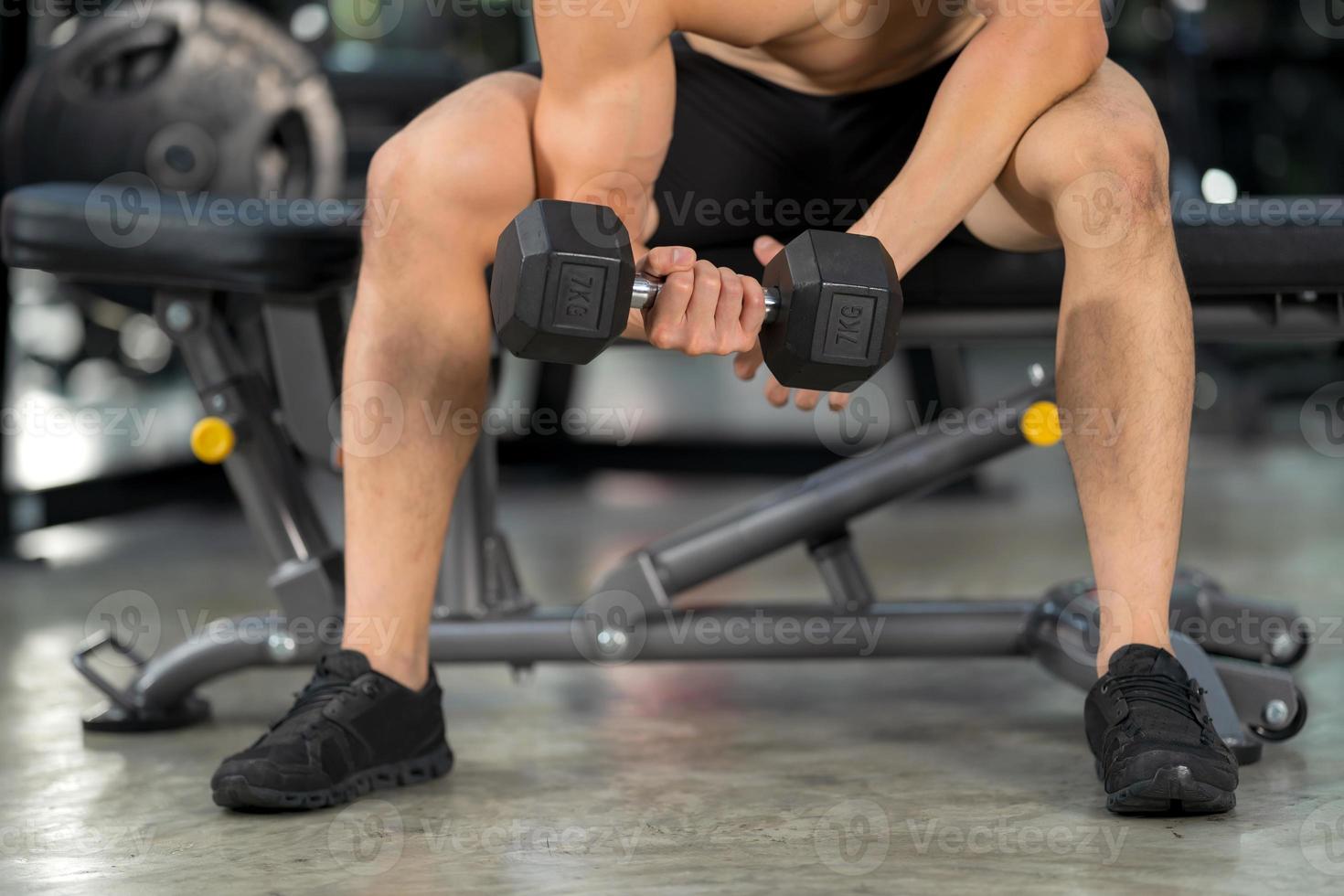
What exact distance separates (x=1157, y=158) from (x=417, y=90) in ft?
9.31

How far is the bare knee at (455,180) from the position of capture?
129 centimetres

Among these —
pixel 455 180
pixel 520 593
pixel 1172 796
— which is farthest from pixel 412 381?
pixel 1172 796

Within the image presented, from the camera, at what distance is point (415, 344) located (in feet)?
4.33

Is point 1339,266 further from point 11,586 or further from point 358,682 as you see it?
point 11,586

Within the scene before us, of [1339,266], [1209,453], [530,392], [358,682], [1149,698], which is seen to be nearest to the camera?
[1149,698]

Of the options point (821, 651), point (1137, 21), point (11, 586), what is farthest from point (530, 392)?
point (1137, 21)

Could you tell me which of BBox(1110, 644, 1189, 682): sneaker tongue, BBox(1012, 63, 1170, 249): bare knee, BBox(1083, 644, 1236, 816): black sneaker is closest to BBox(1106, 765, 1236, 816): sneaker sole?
BBox(1083, 644, 1236, 816): black sneaker

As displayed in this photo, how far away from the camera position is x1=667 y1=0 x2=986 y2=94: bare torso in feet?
4.08

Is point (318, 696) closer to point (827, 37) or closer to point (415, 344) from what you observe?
point (415, 344)

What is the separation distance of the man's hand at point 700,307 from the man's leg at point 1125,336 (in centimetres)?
32

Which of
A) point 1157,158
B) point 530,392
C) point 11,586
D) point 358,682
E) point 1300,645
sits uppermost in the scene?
point 1157,158

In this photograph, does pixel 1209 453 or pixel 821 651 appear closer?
pixel 821 651

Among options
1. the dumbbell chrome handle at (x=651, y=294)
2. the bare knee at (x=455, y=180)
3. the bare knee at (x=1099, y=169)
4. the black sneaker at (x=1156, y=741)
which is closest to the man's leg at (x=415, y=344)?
the bare knee at (x=455, y=180)

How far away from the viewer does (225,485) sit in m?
3.82
